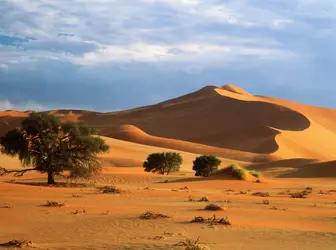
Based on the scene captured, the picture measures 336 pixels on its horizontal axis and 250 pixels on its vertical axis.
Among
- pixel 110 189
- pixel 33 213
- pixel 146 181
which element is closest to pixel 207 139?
pixel 146 181

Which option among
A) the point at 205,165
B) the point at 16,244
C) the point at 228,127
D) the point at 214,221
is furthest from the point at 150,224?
the point at 228,127

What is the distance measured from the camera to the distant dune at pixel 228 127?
3442 inches

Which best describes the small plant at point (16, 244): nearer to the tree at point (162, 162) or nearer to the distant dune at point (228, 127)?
the tree at point (162, 162)

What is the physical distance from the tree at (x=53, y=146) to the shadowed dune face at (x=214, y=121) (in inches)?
2321

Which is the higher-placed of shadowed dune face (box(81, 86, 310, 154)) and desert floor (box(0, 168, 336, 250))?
shadowed dune face (box(81, 86, 310, 154))

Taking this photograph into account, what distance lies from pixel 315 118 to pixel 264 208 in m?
110

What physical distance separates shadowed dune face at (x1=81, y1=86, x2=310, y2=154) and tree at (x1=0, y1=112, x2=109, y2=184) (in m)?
59.0

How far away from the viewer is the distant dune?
287ft

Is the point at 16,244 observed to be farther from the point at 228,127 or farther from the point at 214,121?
the point at 214,121

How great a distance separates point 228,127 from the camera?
4446 inches

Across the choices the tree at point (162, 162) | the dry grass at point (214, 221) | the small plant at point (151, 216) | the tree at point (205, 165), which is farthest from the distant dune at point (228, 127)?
the dry grass at point (214, 221)

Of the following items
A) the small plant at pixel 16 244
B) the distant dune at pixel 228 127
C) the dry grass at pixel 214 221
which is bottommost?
the small plant at pixel 16 244

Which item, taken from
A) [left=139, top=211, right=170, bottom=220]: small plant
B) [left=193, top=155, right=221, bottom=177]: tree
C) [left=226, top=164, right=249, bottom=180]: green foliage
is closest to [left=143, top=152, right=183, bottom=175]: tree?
[left=193, top=155, right=221, bottom=177]: tree

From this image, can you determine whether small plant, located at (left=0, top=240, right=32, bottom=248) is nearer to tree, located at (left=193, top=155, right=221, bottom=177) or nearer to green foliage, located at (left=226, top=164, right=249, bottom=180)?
green foliage, located at (left=226, top=164, right=249, bottom=180)
